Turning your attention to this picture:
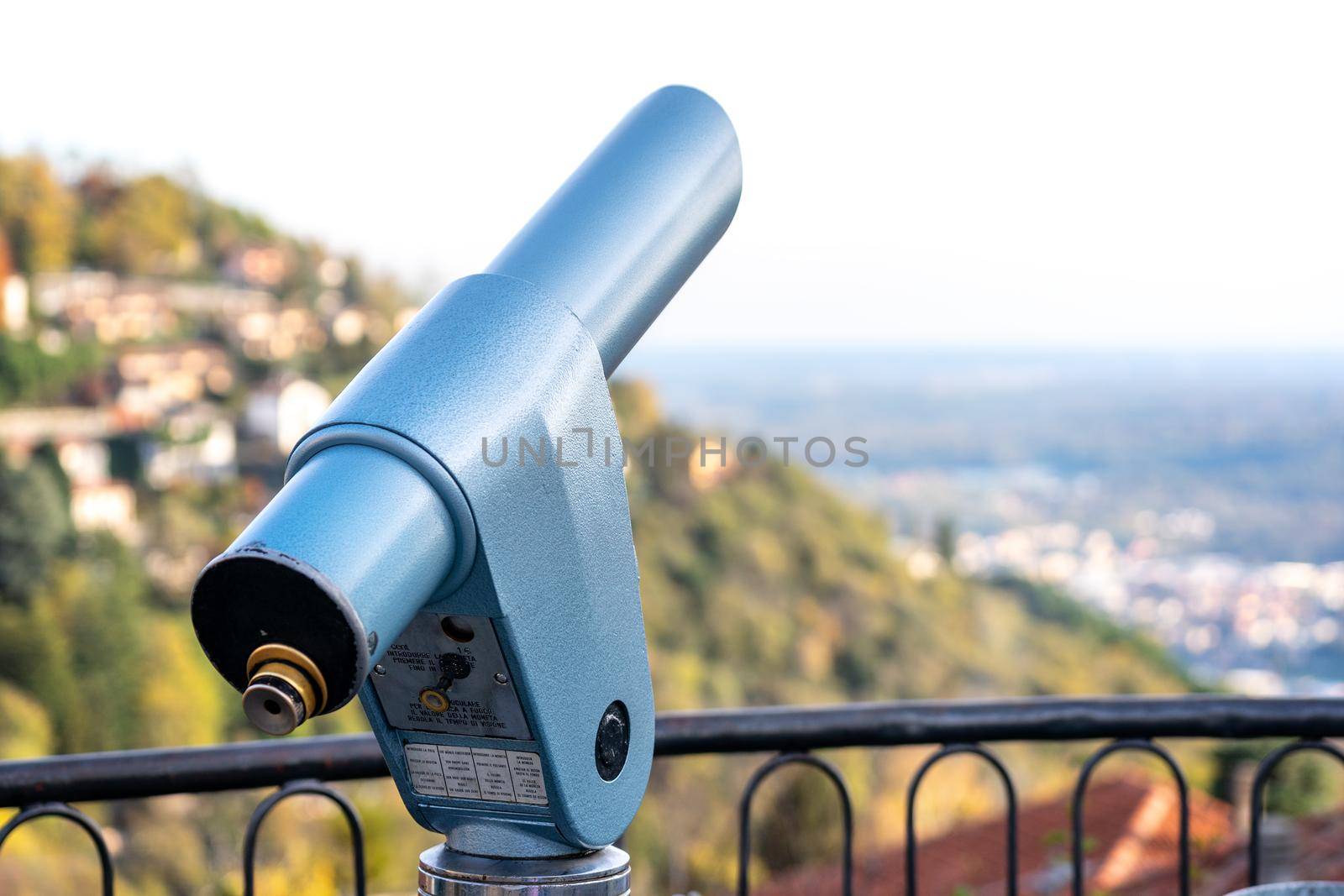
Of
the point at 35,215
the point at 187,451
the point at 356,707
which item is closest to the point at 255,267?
the point at 35,215

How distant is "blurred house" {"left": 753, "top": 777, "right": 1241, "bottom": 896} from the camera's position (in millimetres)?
13516

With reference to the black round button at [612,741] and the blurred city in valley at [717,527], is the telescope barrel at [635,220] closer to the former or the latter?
the black round button at [612,741]

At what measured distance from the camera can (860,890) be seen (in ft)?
70.0

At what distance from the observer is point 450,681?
3.17 feet

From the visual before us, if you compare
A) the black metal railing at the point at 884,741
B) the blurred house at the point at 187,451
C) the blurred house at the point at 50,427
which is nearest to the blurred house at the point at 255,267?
the blurred house at the point at 187,451

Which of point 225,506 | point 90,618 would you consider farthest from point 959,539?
point 90,618

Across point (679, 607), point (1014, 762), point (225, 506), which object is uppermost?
point (225, 506)

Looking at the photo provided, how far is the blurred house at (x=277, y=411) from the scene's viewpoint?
188 ft

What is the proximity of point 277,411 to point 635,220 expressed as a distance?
193 feet

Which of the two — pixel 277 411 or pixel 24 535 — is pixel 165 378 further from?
pixel 24 535

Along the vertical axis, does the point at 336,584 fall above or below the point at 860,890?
above

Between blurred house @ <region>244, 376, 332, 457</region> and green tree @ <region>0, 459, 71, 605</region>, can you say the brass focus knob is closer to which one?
green tree @ <region>0, 459, 71, 605</region>

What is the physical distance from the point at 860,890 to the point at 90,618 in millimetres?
30258

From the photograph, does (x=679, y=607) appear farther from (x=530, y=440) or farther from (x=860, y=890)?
(x=530, y=440)
